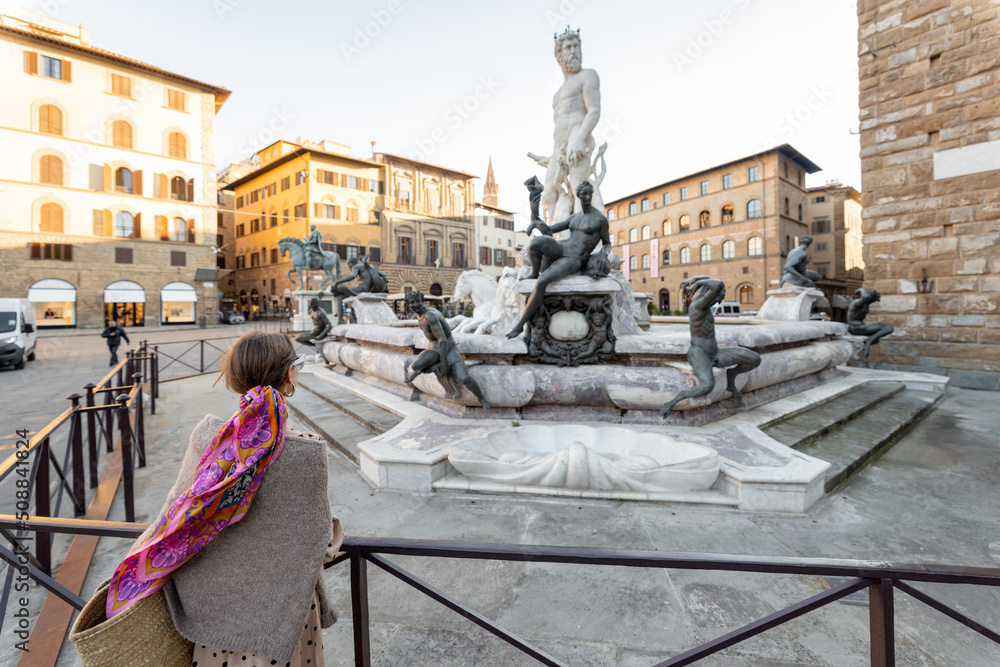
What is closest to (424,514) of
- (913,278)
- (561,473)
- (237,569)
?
(561,473)

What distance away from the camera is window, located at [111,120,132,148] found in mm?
26844

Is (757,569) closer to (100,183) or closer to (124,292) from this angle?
(124,292)

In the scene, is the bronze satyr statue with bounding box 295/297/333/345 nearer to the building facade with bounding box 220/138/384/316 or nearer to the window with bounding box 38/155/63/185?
the building facade with bounding box 220/138/384/316

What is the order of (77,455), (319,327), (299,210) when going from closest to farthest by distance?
1. (77,455)
2. (319,327)
3. (299,210)

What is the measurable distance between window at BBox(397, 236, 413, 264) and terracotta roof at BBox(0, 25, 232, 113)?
52.0 ft

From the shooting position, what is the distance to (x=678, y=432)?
380 centimetres

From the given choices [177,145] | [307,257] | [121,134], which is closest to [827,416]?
[307,257]

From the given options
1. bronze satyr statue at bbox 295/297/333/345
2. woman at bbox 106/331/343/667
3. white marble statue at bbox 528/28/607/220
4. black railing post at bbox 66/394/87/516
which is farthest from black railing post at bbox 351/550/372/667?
bronze satyr statue at bbox 295/297/333/345

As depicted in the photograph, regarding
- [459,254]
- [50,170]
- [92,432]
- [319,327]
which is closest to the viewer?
[92,432]

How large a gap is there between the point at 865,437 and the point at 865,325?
4.94m

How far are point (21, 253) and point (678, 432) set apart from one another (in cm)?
3430

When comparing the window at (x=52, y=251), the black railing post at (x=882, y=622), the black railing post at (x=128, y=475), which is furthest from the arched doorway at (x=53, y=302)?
the black railing post at (x=882, y=622)

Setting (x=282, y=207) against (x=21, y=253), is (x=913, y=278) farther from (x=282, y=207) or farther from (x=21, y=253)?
(x=282, y=207)

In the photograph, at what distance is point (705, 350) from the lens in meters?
4.01
